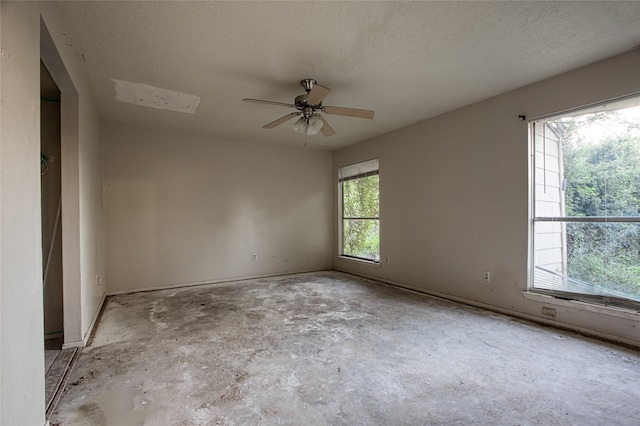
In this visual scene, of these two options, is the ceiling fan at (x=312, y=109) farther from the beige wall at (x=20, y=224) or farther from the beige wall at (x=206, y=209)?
the beige wall at (x=206, y=209)

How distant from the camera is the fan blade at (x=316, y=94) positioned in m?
2.59

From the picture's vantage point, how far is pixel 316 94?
2701 mm

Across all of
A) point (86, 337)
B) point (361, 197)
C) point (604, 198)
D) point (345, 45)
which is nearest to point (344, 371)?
point (86, 337)

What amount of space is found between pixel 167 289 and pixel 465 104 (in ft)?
16.9

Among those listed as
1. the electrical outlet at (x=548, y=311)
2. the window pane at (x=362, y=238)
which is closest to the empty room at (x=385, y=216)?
the electrical outlet at (x=548, y=311)

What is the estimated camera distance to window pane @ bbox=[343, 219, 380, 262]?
5559 mm

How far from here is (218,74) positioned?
118 inches

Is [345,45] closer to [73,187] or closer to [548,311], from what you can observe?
[73,187]

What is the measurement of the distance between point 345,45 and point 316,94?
1.51ft

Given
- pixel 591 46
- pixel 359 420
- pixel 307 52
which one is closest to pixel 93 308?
pixel 359 420

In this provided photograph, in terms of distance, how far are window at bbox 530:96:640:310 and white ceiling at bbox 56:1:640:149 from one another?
23.5 inches

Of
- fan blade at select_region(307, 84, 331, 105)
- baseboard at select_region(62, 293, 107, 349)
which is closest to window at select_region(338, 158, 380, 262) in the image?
fan blade at select_region(307, 84, 331, 105)

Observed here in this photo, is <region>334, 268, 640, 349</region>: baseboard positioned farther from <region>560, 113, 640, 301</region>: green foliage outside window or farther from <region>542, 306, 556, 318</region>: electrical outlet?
<region>560, 113, 640, 301</region>: green foliage outside window

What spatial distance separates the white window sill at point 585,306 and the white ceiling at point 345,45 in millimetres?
2282
